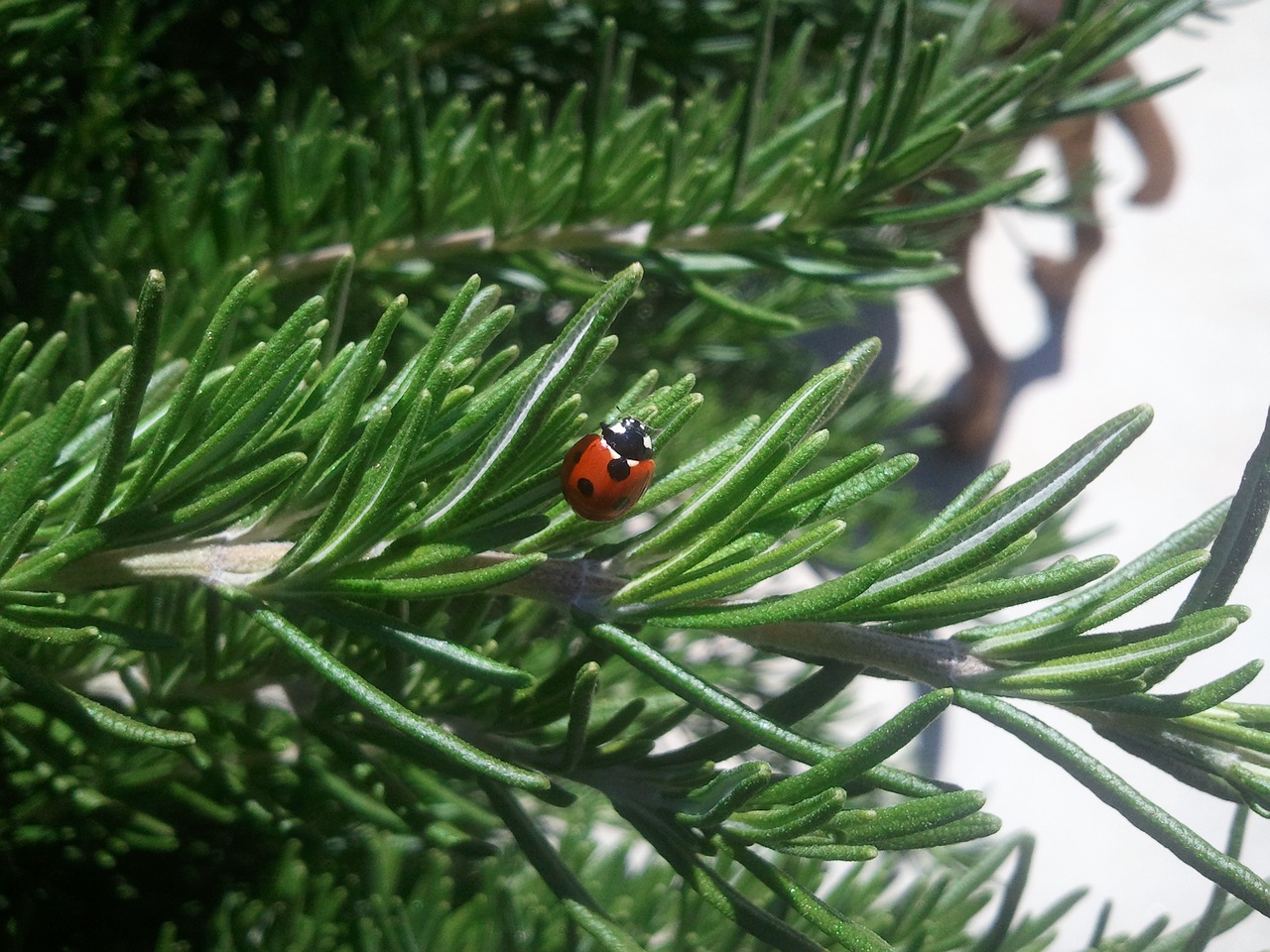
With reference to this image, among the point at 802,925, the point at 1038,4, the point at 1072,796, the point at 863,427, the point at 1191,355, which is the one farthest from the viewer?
the point at 1191,355

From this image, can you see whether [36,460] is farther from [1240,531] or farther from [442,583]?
[1240,531]

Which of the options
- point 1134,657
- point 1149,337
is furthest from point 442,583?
point 1149,337

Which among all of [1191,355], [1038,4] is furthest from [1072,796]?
[1038,4]

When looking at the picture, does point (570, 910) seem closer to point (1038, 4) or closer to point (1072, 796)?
point (1038, 4)

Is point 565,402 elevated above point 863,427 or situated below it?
below

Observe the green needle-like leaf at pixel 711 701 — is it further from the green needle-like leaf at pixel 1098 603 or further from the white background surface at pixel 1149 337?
the white background surface at pixel 1149 337

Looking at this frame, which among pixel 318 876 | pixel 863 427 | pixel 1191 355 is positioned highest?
pixel 1191 355

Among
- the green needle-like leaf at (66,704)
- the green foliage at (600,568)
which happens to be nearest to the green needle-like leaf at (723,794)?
the green foliage at (600,568)
